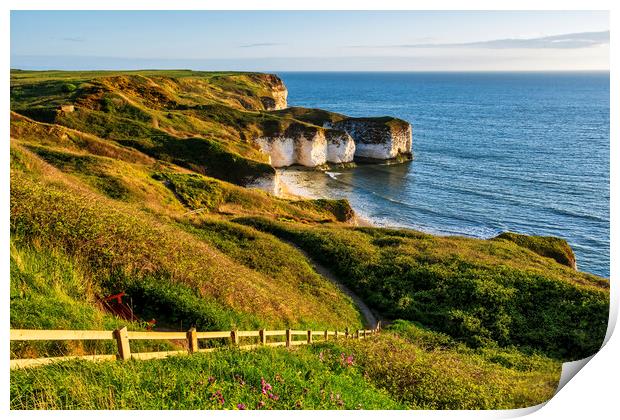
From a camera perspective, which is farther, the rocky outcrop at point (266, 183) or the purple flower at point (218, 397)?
the rocky outcrop at point (266, 183)

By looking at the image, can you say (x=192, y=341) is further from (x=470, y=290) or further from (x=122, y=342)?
(x=470, y=290)

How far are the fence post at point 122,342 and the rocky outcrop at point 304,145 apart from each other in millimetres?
66778

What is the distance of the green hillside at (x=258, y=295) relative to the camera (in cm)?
837

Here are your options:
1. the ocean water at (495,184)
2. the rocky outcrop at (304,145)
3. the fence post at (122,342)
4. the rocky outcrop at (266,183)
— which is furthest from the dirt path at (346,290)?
the rocky outcrop at (304,145)

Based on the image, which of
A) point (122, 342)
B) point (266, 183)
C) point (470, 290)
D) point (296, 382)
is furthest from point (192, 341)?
point (266, 183)

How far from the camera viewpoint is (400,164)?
83.7 meters

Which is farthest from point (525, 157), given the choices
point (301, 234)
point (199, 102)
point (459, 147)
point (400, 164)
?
point (301, 234)

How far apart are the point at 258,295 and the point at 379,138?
2897 inches

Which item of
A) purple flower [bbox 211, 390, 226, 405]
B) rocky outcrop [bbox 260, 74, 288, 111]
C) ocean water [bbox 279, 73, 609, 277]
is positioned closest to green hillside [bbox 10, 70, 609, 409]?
purple flower [bbox 211, 390, 226, 405]

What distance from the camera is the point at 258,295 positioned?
597 inches

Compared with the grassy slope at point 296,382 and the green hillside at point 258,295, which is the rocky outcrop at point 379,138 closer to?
the green hillside at point 258,295

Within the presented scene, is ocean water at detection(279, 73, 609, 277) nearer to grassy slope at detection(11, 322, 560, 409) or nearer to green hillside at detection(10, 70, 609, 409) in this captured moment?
green hillside at detection(10, 70, 609, 409)

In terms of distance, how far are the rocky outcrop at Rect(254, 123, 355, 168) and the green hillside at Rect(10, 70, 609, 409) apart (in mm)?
36351

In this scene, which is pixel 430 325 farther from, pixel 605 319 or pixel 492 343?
pixel 605 319
